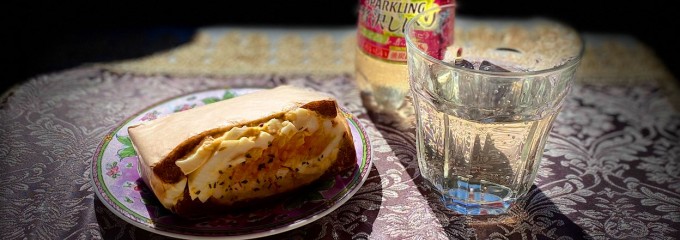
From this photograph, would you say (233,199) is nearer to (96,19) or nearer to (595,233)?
(595,233)

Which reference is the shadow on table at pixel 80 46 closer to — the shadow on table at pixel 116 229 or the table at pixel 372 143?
the table at pixel 372 143

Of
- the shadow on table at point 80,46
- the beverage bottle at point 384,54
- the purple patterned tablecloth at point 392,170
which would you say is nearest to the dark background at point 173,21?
the shadow on table at point 80,46

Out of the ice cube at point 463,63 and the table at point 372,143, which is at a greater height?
the ice cube at point 463,63

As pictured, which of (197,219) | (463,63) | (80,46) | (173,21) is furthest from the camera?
(173,21)

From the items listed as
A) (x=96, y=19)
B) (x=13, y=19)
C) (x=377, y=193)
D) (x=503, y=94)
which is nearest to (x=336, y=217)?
(x=377, y=193)

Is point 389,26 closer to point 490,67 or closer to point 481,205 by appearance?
point 490,67

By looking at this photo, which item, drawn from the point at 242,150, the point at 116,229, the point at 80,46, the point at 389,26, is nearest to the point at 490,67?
the point at 389,26
